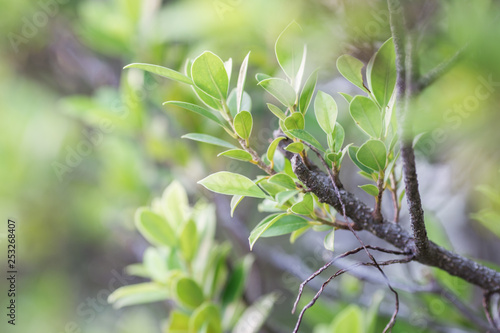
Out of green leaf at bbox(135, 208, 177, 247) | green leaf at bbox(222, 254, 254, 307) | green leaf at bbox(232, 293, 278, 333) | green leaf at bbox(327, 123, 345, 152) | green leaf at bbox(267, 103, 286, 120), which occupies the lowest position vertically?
green leaf at bbox(232, 293, 278, 333)

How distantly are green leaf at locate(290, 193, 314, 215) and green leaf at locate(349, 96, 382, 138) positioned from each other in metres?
0.06

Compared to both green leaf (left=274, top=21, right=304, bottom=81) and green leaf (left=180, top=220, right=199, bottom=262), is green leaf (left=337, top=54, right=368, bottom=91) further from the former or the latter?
green leaf (left=180, top=220, right=199, bottom=262)

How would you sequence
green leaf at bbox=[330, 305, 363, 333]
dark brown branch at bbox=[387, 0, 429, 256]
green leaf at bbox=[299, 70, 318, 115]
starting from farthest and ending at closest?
1. green leaf at bbox=[330, 305, 363, 333]
2. green leaf at bbox=[299, 70, 318, 115]
3. dark brown branch at bbox=[387, 0, 429, 256]

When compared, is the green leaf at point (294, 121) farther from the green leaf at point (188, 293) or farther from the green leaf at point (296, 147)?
the green leaf at point (188, 293)

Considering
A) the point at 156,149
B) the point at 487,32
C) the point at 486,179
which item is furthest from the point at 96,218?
the point at 487,32

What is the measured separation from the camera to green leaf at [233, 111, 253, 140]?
1.14 ft

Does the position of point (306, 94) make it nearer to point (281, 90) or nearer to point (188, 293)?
point (281, 90)

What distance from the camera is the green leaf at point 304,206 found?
34cm

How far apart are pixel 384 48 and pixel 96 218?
0.98 metres

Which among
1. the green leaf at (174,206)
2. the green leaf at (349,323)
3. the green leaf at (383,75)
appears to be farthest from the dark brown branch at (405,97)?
the green leaf at (174,206)

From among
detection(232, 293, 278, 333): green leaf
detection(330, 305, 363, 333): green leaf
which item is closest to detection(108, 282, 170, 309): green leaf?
detection(232, 293, 278, 333): green leaf

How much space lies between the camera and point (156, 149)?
35.4 inches

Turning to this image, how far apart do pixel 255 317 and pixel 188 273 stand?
0.11 m

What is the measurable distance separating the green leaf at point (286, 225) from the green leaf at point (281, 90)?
0.31 feet
